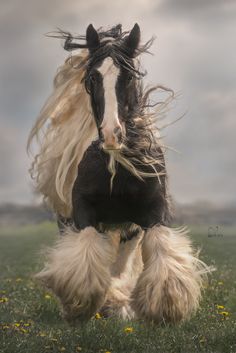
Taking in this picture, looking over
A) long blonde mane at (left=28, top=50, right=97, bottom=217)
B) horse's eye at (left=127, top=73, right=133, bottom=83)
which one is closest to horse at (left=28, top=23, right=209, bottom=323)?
horse's eye at (left=127, top=73, right=133, bottom=83)

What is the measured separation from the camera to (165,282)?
6949mm

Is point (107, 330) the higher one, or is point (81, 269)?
point (81, 269)

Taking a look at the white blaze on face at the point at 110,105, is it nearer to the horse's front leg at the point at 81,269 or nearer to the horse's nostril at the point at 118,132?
the horse's nostril at the point at 118,132

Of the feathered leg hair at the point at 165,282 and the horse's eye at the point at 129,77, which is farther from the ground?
the horse's eye at the point at 129,77

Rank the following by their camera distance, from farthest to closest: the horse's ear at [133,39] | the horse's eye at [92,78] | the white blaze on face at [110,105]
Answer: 1. the horse's ear at [133,39]
2. the horse's eye at [92,78]
3. the white blaze on face at [110,105]

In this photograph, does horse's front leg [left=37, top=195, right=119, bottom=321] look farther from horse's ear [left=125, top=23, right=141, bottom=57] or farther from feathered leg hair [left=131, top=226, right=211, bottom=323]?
horse's ear [left=125, top=23, right=141, bottom=57]

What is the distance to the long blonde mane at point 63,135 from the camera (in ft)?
27.6

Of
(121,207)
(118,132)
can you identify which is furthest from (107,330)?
(118,132)

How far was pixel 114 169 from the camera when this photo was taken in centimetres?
697

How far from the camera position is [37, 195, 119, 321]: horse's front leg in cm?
691

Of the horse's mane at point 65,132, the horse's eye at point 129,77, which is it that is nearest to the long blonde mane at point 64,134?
the horse's mane at point 65,132

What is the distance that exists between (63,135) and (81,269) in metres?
2.29

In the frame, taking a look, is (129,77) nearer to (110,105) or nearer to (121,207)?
(110,105)

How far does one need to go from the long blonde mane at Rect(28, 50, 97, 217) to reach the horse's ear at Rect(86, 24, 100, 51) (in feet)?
3.22
